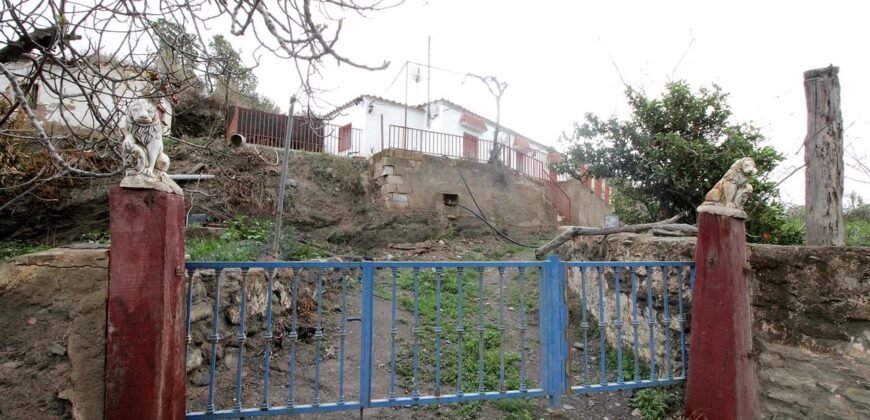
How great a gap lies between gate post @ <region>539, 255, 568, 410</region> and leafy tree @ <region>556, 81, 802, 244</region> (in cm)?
414

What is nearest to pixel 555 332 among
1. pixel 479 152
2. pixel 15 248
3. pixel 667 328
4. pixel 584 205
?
pixel 667 328

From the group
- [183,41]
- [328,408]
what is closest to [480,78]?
[183,41]

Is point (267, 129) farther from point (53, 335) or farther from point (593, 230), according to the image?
point (53, 335)

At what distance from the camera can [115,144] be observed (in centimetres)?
343

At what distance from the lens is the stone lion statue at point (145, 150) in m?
2.35

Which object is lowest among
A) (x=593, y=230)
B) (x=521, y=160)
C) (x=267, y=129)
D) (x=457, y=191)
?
(x=593, y=230)

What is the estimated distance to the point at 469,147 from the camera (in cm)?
1234

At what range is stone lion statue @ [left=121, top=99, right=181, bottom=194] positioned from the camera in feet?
7.71

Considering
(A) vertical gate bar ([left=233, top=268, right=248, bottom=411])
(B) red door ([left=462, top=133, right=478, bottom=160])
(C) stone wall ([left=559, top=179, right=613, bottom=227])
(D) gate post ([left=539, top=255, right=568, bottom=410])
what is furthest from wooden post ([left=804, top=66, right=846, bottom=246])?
(C) stone wall ([left=559, top=179, right=613, bottom=227])

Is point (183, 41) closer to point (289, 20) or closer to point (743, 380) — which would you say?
point (289, 20)

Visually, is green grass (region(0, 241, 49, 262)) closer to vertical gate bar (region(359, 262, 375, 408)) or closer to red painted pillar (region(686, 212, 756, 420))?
vertical gate bar (region(359, 262, 375, 408))

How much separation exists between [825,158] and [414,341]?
403 centimetres

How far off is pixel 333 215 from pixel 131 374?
25.4 feet

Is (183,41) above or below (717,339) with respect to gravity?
above
